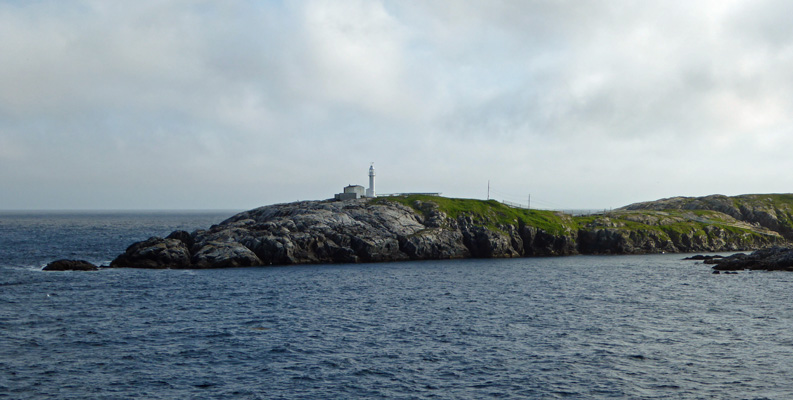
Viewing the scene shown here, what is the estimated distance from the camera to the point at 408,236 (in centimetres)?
11325

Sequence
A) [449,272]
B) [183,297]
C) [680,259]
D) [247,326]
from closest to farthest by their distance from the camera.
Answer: [247,326] < [183,297] < [449,272] < [680,259]

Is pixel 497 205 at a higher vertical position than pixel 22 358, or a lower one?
higher

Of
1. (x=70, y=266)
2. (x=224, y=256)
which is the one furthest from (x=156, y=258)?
(x=70, y=266)

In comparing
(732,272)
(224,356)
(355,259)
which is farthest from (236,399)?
(732,272)

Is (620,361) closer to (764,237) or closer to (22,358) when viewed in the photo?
(22,358)

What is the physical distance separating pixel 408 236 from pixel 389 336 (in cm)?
6316

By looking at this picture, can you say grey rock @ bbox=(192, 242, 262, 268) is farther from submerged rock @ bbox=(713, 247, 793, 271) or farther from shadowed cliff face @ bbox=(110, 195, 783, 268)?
submerged rock @ bbox=(713, 247, 793, 271)

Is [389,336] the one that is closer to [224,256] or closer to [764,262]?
[224,256]

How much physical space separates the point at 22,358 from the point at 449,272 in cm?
6395

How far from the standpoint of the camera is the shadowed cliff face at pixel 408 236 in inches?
3920

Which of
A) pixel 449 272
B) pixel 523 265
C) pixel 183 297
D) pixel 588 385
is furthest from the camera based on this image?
pixel 523 265

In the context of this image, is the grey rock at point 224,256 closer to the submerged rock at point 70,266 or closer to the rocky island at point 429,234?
the rocky island at point 429,234

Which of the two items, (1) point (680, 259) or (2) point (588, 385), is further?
(1) point (680, 259)

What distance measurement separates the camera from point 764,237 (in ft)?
470
